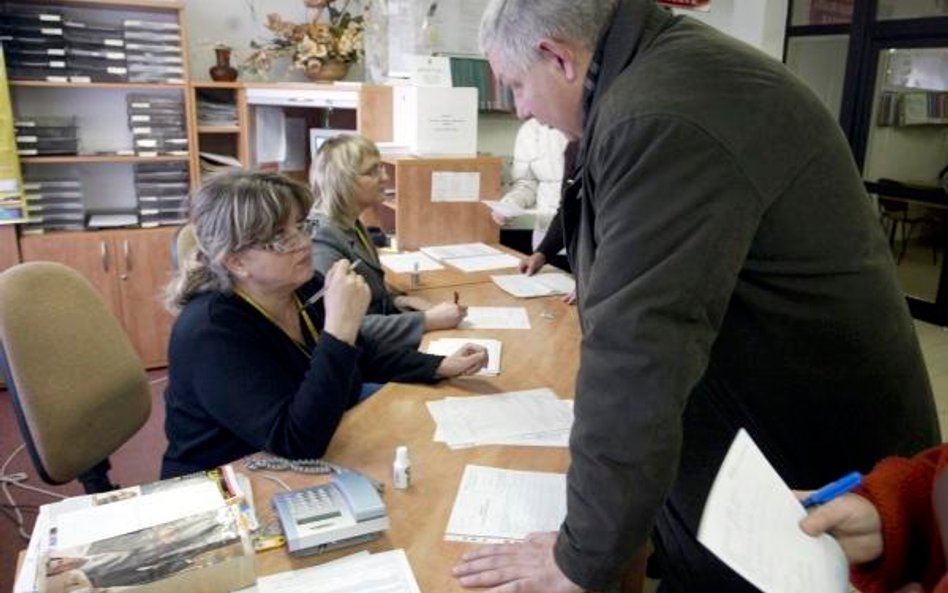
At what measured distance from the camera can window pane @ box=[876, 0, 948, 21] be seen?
4672mm

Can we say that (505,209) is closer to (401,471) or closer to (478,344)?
(478,344)

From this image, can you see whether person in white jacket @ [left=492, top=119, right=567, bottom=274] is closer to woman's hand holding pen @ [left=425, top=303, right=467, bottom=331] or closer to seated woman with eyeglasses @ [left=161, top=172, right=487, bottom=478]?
woman's hand holding pen @ [left=425, top=303, right=467, bottom=331]

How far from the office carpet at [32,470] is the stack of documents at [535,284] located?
1.31m

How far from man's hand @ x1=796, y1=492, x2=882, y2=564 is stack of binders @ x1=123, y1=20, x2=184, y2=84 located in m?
3.61

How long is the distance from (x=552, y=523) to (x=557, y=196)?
2.57m

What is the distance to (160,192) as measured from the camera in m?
3.79

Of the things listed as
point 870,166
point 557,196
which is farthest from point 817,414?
point 870,166

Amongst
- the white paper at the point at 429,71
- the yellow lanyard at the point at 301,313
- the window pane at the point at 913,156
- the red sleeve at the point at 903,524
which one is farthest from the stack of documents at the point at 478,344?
the window pane at the point at 913,156

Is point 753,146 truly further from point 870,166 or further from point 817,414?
point 870,166

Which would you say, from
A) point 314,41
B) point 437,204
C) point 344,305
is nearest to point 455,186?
point 437,204

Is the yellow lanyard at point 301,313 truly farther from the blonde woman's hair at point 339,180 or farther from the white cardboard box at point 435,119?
the white cardboard box at point 435,119

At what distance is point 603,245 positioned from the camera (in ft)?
3.00

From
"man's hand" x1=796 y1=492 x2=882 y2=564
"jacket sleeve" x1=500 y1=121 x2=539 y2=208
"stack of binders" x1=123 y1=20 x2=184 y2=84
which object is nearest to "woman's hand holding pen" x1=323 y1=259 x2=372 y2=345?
"man's hand" x1=796 y1=492 x2=882 y2=564

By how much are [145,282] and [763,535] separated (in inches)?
141
